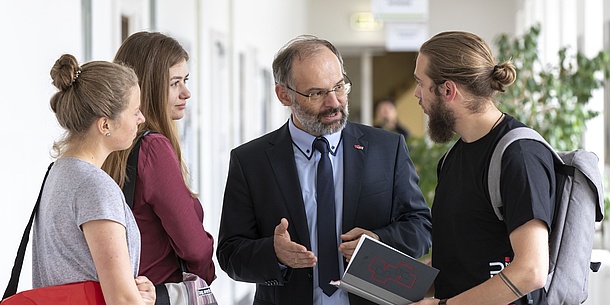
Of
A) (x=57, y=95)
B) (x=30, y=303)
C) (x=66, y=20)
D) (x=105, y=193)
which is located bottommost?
(x=30, y=303)

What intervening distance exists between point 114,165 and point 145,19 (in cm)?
330

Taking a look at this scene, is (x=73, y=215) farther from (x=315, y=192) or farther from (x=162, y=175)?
(x=315, y=192)

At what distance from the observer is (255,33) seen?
10.4m

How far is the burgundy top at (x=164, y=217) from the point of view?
258 cm

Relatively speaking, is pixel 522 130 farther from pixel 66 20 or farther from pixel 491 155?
pixel 66 20

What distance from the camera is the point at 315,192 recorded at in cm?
310

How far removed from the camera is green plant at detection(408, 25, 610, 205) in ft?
23.1

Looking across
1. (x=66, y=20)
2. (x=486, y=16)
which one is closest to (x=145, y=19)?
(x=66, y=20)

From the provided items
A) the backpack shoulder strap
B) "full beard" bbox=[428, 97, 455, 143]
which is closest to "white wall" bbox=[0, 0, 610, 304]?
"full beard" bbox=[428, 97, 455, 143]

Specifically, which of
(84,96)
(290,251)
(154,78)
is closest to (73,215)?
(84,96)

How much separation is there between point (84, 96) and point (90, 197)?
27 cm

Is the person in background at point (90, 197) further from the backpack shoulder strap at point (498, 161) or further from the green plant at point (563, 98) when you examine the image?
the green plant at point (563, 98)

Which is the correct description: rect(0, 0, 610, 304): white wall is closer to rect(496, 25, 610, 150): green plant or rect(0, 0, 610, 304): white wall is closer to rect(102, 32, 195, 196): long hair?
rect(496, 25, 610, 150): green plant

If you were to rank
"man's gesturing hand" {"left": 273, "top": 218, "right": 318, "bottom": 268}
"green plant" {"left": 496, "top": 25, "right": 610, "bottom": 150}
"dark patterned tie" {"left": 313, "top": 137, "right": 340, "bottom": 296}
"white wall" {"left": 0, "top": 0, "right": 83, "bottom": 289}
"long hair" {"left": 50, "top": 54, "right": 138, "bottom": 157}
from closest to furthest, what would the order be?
"long hair" {"left": 50, "top": 54, "right": 138, "bottom": 157}
"man's gesturing hand" {"left": 273, "top": 218, "right": 318, "bottom": 268}
"dark patterned tie" {"left": 313, "top": 137, "right": 340, "bottom": 296}
"white wall" {"left": 0, "top": 0, "right": 83, "bottom": 289}
"green plant" {"left": 496, "top": 25, "right": 610, "bottom": 150}
